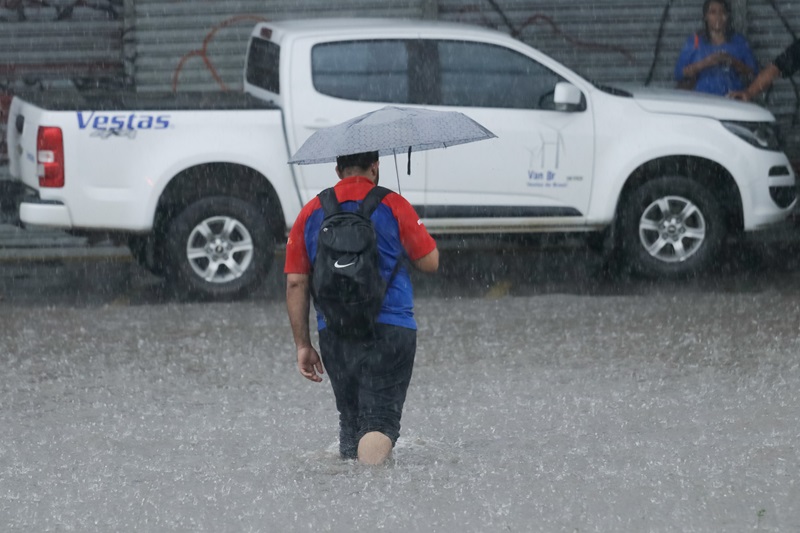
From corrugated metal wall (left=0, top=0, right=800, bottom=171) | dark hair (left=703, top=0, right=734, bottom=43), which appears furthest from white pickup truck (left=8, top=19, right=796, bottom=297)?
corrugated metal wall (left=0, top=0, right=800, bottom=171)

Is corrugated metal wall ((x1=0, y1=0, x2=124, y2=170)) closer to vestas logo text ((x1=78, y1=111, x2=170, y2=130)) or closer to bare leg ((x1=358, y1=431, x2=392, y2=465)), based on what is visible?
vestas logo text ((x1=78, y1=111, x2=170, y2=130))

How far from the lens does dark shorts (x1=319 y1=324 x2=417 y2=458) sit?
596cm

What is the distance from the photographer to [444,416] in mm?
7328

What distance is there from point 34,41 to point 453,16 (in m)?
3.91

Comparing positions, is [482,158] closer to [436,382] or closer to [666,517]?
[436,382]

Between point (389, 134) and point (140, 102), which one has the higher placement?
point (389, 134)

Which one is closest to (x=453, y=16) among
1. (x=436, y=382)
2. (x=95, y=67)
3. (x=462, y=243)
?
(x=462, y=243)

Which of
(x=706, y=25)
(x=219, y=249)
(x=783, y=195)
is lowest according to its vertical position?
(x=219, y=249)

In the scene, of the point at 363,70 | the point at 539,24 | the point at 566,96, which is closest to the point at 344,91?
the point at 363,70

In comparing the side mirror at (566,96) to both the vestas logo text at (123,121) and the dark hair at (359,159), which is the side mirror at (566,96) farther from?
the dark hair at (359,159)

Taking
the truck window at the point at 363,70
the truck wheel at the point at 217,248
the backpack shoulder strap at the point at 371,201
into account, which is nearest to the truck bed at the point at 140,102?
the truck window at the point at 363,70

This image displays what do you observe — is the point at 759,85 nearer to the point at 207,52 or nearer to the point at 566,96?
the point at 566,96

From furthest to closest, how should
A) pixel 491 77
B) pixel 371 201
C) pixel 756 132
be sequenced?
pixel 756 132 < pixel 491 77 < pixel 371 201

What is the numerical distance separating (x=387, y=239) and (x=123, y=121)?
16.5 feet
